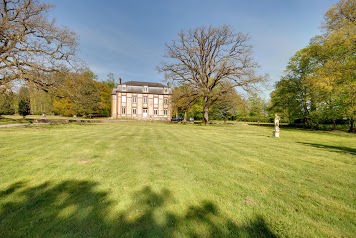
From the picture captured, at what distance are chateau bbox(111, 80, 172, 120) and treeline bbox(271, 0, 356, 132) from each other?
31892 millimetres

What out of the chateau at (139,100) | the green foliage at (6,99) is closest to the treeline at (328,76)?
the green foliage at (6,99)

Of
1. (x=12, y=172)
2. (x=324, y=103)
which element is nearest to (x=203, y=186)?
(x=12, y=172)

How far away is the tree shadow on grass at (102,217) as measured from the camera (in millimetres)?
2473

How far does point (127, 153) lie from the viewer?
21.7 feet

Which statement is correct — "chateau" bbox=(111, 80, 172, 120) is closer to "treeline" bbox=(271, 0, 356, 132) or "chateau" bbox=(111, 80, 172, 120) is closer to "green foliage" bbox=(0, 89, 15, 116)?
"green foliage" bbox=(0, 89, 15, 116)

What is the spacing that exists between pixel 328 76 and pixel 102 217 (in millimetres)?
23429

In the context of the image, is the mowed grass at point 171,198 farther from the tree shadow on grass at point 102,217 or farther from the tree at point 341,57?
the tree at point 341,57

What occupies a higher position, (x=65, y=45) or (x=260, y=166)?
(x=65, y=45)

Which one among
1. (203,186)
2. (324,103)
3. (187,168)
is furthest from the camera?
(324,103)

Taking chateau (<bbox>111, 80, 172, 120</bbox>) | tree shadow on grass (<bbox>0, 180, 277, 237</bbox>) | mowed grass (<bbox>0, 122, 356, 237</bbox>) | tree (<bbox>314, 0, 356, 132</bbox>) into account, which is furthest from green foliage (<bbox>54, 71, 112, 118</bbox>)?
tree (<bbox>314, 0, 356, 132</bbox>)

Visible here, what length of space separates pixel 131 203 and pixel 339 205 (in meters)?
3.70

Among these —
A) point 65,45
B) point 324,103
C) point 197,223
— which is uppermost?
point 65,45

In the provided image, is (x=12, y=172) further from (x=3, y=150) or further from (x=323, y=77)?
(x=323, y=77)

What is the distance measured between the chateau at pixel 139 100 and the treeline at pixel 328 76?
31.9 meters
